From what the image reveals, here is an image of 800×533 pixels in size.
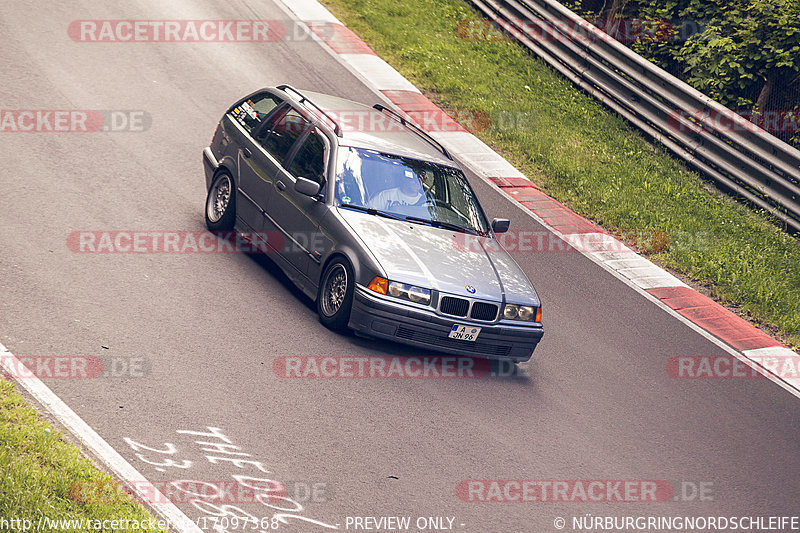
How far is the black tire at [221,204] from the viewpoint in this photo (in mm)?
10242

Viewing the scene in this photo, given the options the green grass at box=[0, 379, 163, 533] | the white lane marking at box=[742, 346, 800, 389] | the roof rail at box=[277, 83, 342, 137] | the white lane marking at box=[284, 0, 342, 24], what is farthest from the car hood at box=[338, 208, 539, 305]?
the white lane marking at box=[284, 0, 342, 24]

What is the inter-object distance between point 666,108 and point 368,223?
28.1ft

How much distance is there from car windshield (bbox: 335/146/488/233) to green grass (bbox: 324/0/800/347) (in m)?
1.91

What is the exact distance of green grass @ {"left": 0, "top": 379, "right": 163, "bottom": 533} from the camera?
17.2 ft

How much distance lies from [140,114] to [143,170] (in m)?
1.89

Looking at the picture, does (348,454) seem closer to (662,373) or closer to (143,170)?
(662,373)

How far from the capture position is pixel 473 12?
19.5 metres

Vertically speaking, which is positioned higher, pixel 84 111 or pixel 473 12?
pixel 473 12

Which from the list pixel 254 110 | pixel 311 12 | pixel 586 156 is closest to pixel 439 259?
pixel 254 110

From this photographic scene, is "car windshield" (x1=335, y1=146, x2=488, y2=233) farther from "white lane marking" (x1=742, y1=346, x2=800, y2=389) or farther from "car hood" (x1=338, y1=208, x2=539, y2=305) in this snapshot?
"white lane marking" (x1=742, y1=346, x2=800, y2=389)

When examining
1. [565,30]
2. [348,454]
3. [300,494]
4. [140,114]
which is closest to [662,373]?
[348,454]

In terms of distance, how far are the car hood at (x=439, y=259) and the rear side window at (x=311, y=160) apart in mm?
637

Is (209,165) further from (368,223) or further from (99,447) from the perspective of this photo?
(99,447)

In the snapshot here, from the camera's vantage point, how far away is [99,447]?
244 inches
